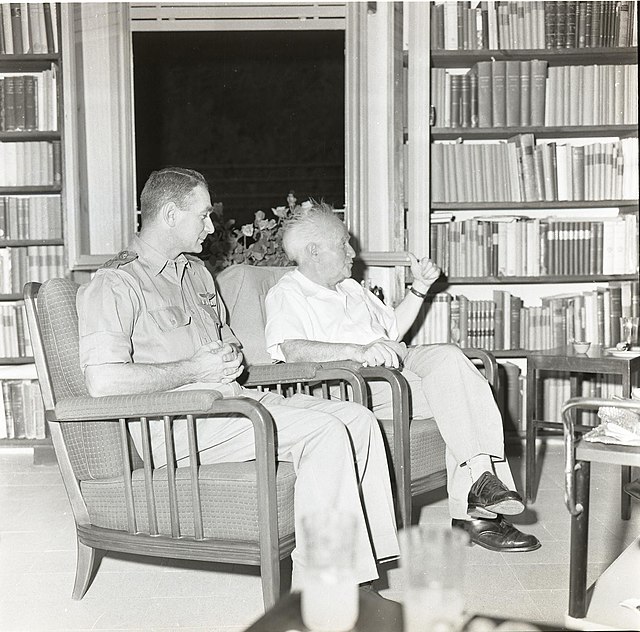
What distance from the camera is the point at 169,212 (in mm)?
2229

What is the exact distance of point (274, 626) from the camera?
1.06 metres

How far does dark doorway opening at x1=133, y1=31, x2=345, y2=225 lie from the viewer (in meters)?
6.98

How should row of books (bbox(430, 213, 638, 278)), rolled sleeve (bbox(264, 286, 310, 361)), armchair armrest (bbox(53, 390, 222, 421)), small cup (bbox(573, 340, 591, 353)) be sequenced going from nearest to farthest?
armchair armrest (bbox(53, 390, 222, 421)), rolled sleeve (bbox(264, 286, 310, 361)), small cup (bbox(573, 340, 591, 353)), row of books (bbox(430, 213, 638, 278))

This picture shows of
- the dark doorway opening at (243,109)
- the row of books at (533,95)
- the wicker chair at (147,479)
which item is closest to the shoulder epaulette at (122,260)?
the wicker chair at (147,479)

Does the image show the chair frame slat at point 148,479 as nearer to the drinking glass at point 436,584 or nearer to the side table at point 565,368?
the drinking glass at point 436,584

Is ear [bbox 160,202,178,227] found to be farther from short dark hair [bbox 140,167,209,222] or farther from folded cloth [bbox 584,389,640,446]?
folded cloth [bbox 584,389,640,446]

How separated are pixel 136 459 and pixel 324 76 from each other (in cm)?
578

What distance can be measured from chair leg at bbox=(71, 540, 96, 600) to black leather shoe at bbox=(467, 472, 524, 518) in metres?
1.12

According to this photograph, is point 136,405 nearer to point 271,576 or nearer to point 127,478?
point 127,478

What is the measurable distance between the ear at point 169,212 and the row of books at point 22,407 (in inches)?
75.4

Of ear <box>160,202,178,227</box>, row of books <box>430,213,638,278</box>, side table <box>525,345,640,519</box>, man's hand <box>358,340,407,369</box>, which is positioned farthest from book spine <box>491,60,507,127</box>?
ear <box>160,202,178,227</box>

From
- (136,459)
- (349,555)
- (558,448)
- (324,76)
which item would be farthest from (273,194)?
(349,555)

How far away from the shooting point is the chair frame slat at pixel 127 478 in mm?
1890

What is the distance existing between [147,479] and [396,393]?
79 centimetres
